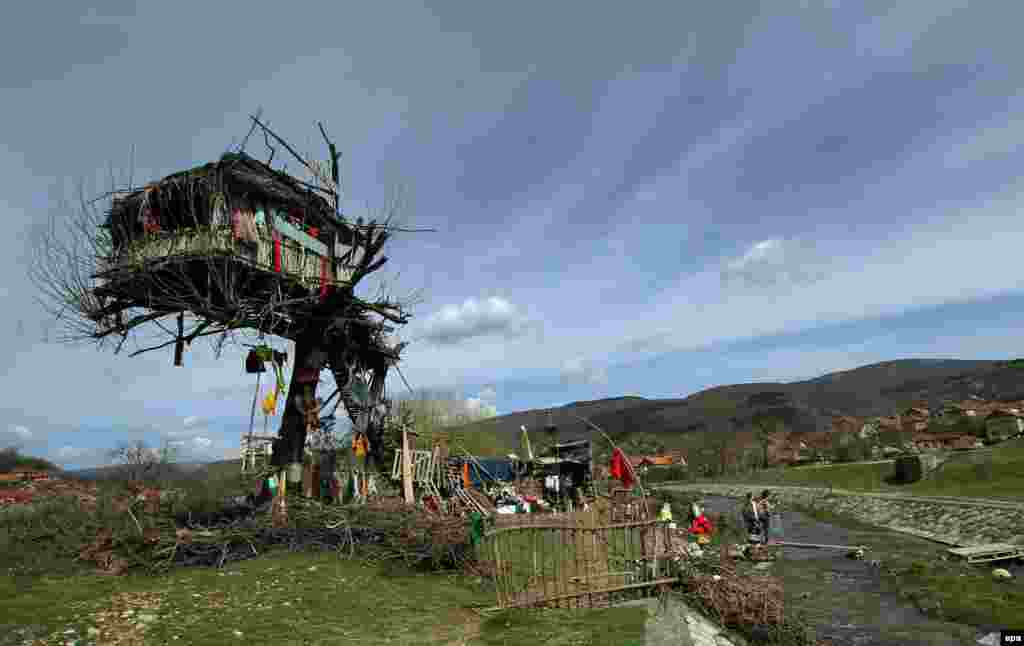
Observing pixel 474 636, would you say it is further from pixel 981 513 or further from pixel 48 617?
pixel 981 513

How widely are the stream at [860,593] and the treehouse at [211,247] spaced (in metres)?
15.0

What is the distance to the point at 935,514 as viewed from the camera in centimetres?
2695

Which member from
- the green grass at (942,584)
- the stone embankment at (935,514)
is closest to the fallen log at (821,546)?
the green grass at (942,584)

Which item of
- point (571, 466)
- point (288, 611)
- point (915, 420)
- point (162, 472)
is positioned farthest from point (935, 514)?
point (915, 420)

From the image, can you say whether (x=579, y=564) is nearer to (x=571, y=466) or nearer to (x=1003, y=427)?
(x=571, y=466)

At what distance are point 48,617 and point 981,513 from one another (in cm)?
2949

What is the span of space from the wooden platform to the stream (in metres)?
0.45

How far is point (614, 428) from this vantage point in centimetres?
13775

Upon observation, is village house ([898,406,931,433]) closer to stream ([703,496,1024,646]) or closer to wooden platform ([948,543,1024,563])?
stream ([703,496,1024,646])

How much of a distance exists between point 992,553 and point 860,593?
17.1ft

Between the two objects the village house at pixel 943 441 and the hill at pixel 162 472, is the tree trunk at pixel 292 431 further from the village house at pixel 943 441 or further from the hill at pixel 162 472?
the village house at pixel 943 441

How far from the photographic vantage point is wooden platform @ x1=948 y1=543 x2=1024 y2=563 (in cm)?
1799

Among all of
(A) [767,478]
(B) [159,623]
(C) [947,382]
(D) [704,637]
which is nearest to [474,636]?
(D) [704,637]

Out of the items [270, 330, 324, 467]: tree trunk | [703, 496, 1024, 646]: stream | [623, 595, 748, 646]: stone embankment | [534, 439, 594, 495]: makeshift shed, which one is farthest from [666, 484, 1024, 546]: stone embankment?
[270, 330, 324, 467]: tree trunk
